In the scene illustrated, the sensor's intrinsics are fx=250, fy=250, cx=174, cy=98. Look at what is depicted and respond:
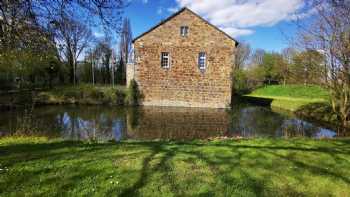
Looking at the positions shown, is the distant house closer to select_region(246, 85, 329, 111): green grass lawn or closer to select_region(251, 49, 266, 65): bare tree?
select_region(246, 85, 329, 111): green grass lawn

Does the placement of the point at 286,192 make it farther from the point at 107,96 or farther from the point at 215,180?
the point at 107,96

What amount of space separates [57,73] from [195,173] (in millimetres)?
→ 32768

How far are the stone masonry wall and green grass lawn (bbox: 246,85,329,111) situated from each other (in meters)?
5.51

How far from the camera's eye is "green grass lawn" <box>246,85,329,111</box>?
20.6 metres

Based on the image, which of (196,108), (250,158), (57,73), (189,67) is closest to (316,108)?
(196,108)

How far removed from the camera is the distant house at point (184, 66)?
69.9ft

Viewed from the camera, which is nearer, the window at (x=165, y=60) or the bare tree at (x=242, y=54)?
the window at (x=165, y=60)

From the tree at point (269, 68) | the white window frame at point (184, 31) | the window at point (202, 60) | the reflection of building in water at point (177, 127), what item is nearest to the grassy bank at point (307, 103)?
the tree at point (269, 68)

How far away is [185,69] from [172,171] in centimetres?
1802

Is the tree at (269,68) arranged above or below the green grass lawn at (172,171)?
above

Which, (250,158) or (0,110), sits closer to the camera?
(250,158)

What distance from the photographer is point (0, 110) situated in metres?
17.2

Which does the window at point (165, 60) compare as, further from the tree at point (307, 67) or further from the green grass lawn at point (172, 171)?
the green grass lawn at point (172, 171)

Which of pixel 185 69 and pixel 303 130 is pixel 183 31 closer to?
pixel 185 69
